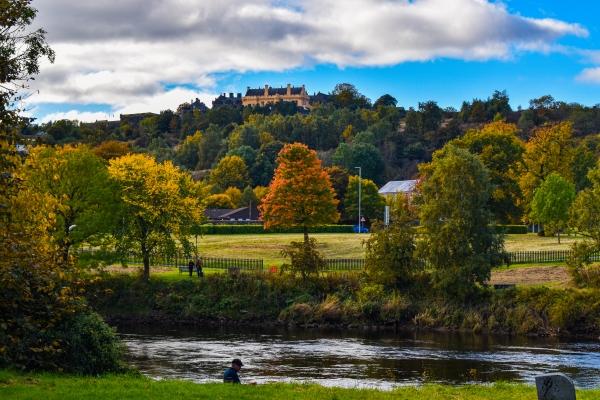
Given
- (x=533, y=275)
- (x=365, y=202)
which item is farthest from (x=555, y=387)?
(x=365, y=202)

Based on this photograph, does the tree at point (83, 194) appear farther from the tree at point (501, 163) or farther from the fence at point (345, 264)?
the tree at point (501, 163)

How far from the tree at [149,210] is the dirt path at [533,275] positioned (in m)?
22.3

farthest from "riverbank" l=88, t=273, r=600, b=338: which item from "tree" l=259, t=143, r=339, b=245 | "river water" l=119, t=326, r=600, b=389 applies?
"tree" l=259, t=143, r=339, b=245

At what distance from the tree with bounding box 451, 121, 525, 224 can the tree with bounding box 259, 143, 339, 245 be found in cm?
1530

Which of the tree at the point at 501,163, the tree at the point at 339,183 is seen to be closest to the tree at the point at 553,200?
the tree at the point at 501,163

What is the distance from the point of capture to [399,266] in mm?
47312

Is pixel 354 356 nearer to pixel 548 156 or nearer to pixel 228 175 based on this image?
pixel 548 156

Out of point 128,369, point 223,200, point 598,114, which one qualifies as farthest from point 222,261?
point 598,114

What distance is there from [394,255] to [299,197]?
64.1 ft

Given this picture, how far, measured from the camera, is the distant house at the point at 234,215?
116 meters

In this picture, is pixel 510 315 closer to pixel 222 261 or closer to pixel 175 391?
pixel 222 261

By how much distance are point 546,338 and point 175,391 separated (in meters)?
29.3

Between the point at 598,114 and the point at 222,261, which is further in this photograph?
the point at 598,114

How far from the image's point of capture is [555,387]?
528 inches
